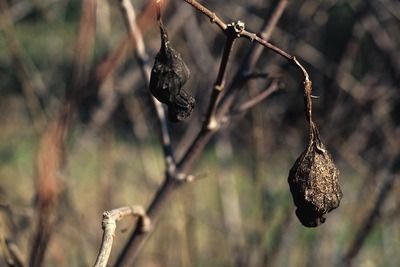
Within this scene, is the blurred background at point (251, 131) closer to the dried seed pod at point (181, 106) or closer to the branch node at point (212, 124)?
the branch node at point (212, 124)

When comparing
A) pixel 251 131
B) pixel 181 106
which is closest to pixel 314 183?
pixel 181 106

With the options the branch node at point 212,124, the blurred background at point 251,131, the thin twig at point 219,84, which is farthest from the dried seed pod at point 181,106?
the blurred background at point 251,131

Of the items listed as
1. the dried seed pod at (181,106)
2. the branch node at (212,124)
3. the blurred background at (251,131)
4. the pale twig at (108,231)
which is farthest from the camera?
the blurred background at (251,131)

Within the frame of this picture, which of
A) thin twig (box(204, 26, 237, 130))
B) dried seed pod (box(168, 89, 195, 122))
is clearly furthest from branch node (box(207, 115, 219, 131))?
dried seed pod (box(168, 89, 195, 122))

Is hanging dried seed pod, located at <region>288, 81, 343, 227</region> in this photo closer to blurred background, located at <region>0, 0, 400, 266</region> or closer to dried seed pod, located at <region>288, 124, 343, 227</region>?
dried seed pod, located at <region>288, 124, 343, 227</region>

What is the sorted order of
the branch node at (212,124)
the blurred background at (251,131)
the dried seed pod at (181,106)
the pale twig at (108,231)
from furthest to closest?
the blurred background at (251,131), the branch node at (212,124), the dried seed pod at (181,106), the pale twig at (108,231)

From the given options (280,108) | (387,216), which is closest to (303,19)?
(387,216)

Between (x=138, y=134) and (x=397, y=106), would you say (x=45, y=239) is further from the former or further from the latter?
(x=397, y=106)
